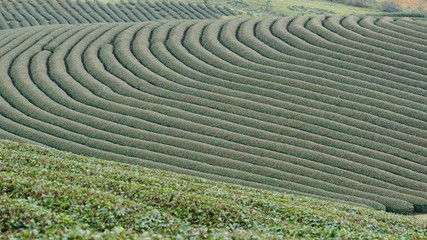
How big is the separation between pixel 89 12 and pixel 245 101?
198ft

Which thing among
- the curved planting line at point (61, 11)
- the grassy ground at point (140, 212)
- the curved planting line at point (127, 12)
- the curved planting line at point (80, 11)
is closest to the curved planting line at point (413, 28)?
the grassy ground at point (140, 212)

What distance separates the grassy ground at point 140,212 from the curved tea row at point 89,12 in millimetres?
65485

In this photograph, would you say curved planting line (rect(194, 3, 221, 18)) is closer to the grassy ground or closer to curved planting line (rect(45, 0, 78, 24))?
curved planting line (rect(45, 0, 78, 24))

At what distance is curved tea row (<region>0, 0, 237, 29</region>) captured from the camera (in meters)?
81.1

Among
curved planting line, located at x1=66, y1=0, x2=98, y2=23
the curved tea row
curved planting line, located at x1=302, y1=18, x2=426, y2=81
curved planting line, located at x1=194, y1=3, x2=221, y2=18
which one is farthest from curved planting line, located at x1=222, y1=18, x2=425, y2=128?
curved planting line, located at x1=194, y1=3, x2=221, y2=18

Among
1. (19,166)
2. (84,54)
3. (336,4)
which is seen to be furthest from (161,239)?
(336,4)

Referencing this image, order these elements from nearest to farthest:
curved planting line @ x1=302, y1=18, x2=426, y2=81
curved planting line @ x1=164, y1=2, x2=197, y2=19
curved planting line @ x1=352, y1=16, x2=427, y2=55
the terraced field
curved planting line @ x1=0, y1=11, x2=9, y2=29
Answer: the terraced field → curved planting line @ x1=302, y1=18, x2=426, y2=81 → curved planting line @ x1=352, y1=16, x2=427, y2=55 → curved planting line @ x1=0, y1=11, x2=9, y2=29 → curved planting line @ x1=164, y1=2, x2=197, y2=19

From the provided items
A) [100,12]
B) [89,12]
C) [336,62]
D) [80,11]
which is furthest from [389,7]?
[336,62]

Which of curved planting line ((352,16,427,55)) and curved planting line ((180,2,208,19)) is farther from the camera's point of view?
curved planting line ((180,2,208,19))

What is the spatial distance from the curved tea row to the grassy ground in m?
65.5


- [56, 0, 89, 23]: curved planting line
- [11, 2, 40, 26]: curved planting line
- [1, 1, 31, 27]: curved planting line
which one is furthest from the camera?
[56, 0, 89, 23]: curved planting line

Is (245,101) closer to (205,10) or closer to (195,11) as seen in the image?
(195,11)

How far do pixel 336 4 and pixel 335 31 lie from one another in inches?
3375

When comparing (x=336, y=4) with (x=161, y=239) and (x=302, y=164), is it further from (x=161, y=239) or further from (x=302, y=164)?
(x=161, y=239)
